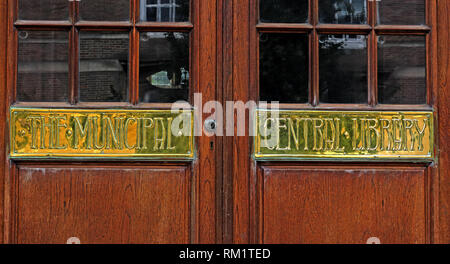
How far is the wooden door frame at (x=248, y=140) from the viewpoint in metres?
2.49

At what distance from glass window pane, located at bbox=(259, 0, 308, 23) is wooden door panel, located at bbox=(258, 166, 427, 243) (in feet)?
2.66

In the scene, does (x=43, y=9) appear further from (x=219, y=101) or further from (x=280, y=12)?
(x=280, y=12)

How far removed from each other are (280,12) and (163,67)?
2.33 ft

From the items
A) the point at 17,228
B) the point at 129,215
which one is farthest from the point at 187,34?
the point at 17,228

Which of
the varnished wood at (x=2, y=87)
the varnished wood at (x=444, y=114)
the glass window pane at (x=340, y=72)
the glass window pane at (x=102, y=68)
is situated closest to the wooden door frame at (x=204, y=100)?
the varnished wood at (x=2, y=87)

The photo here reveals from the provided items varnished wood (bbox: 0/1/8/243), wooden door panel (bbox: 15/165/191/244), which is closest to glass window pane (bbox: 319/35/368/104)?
wooden door panel (bbox: 15/165/191/244)

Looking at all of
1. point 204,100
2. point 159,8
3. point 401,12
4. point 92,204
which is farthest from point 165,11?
point 401,12

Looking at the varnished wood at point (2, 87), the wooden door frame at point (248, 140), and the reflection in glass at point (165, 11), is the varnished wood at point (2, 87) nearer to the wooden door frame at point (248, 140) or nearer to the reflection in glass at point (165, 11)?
the reflection in glass at point (165, 11)

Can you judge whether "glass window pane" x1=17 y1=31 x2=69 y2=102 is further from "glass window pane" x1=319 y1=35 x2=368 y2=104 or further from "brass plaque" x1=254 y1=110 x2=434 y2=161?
"glass window pane" x1=319 y1=35 x2=368 y2=104

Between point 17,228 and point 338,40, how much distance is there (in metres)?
2.00

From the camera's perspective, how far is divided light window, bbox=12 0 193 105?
97.6 inches
